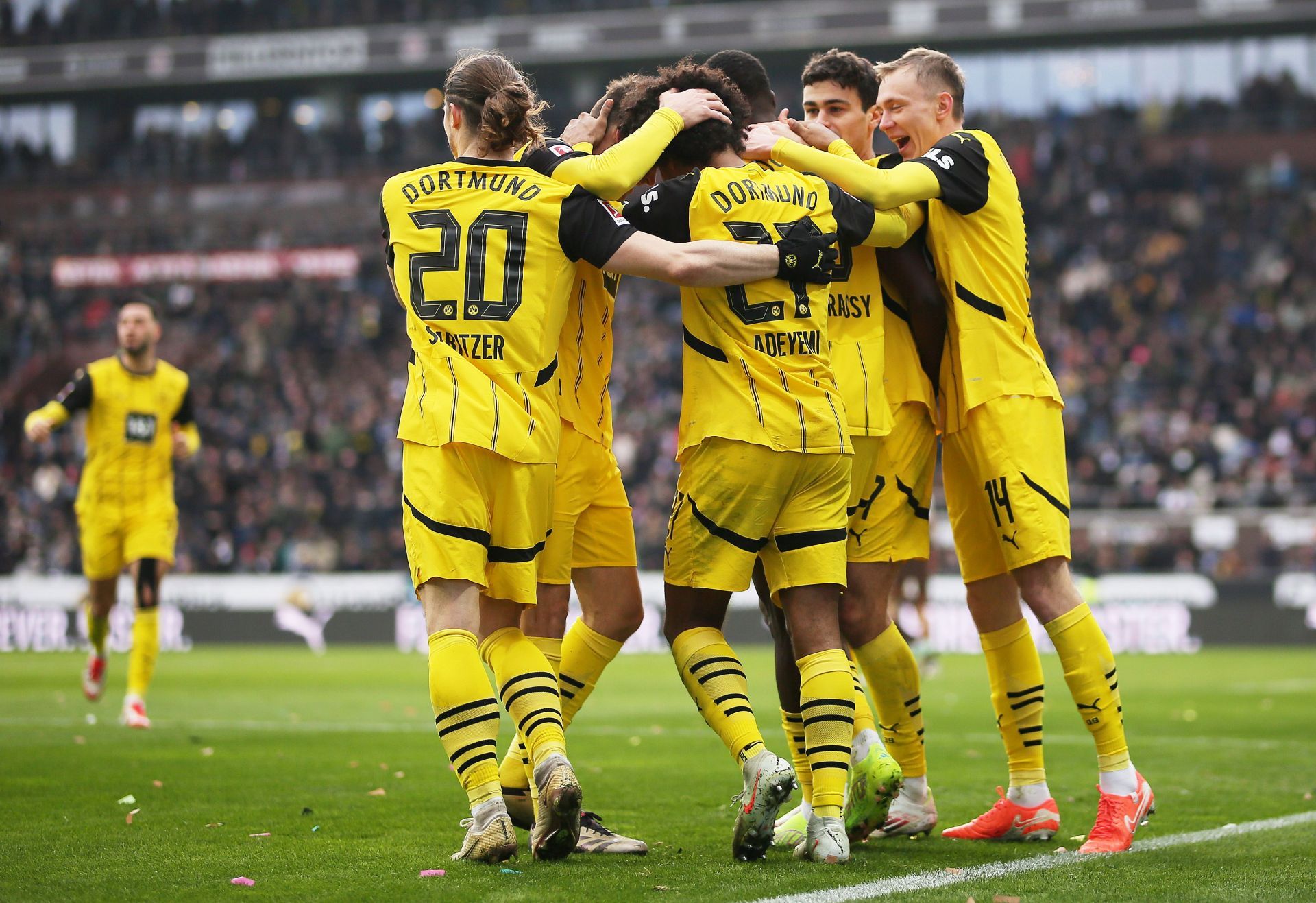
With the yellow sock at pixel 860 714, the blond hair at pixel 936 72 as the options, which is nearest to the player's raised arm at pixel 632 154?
the blond hair at pixel 936 72

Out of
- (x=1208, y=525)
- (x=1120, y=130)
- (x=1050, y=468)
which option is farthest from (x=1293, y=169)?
(x=1050, y=468)

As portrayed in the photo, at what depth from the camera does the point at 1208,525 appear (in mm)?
19281

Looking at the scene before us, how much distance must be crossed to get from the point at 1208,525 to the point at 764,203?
1644 cm

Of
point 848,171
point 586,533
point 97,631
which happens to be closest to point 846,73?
point 848,171

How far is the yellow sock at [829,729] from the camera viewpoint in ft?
14.7

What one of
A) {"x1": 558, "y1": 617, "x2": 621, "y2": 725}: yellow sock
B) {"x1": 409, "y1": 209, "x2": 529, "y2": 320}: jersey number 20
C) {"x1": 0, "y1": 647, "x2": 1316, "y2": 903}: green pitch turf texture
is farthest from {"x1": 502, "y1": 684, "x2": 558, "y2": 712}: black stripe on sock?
{"x1": 409, "y1": 209, "x2": 529, "y2": 320}: jersey number 20

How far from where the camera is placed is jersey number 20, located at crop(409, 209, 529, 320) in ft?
14.6

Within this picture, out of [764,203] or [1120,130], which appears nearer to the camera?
[764,203]

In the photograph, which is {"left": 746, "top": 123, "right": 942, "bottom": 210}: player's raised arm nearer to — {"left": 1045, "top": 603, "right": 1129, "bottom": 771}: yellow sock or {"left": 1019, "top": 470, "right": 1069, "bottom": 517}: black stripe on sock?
{"left": 1019, "top": 470, "right": 1069, "bottom": 517}: black stripe on sock

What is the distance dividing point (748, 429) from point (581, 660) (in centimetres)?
124

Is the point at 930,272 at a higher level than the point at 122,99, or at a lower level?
lower

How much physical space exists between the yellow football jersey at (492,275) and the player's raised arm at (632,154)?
0.06 meters

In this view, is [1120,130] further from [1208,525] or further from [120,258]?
[120,258]

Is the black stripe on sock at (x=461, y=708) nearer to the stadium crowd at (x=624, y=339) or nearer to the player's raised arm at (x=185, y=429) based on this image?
the player's raised arm at (x=185, y=429)
